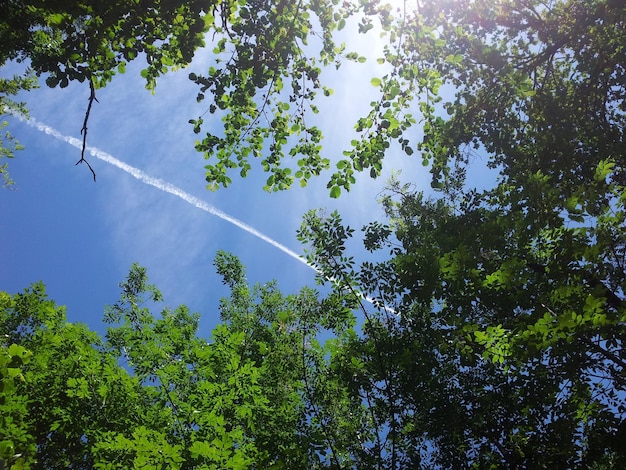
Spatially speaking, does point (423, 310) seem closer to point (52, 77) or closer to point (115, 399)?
point (52, 77)

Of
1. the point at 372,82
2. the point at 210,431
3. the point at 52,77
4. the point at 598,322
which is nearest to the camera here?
the point at 598,322

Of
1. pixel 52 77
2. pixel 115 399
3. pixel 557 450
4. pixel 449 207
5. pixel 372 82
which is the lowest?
pixel 557 450

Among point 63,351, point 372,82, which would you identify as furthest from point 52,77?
point 63,351

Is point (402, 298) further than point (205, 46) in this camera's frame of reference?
Yes

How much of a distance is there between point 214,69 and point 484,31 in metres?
10.1

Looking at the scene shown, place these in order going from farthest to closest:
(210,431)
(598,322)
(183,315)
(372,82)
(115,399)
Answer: (183,315) → (115,399) → (210,431) → (372,82) → (598,322)

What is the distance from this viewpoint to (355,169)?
5.01m

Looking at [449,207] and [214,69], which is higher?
[449,207]

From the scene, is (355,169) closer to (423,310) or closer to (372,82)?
(372,82)

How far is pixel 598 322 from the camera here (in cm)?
331

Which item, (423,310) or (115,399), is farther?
(115,399)

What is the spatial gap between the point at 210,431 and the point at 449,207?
29.0 feet

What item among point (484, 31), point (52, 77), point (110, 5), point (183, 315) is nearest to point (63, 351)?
point (183, 315)

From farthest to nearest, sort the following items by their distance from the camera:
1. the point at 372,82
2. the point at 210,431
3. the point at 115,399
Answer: the point at 115,399, the point at 210,431, the point at 372,82
